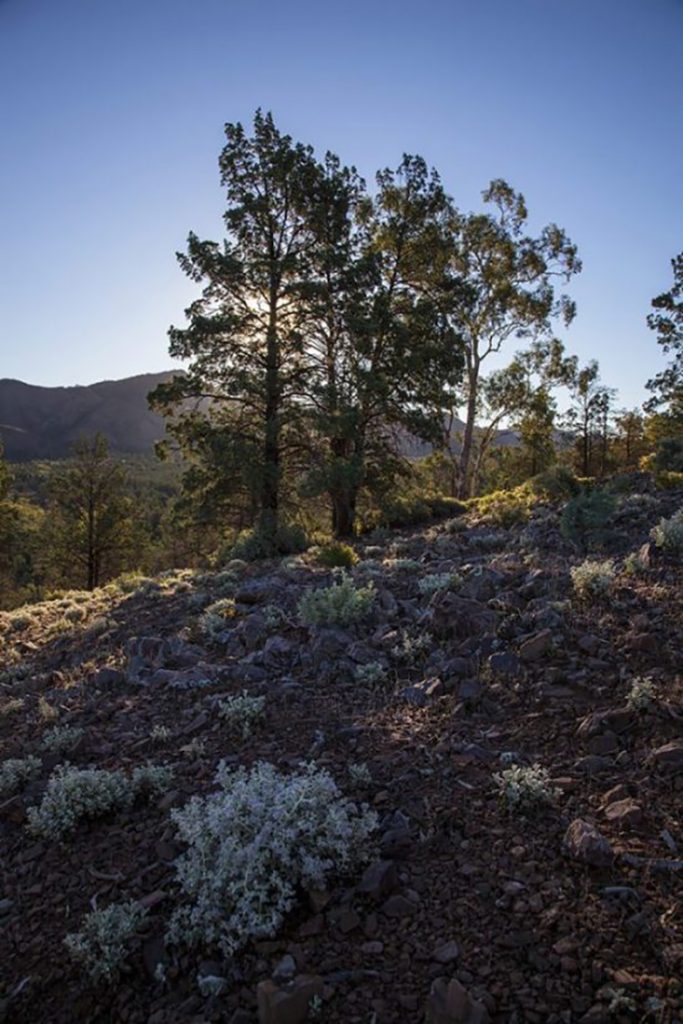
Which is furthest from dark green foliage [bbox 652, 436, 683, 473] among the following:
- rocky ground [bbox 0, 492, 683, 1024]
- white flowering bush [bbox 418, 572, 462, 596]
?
white flowering bush [bbox 418, 572, 462, 596]

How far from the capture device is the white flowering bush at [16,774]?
4.73 meters

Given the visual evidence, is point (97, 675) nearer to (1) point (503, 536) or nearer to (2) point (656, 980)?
(2) point (656, 980)

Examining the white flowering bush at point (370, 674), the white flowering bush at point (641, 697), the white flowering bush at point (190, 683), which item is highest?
the white flowering bush at point (641, 697)

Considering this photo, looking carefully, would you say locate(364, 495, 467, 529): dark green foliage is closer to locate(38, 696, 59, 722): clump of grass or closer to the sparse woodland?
the sparse woodland

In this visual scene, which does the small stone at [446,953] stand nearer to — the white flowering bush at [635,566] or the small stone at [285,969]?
the small stone at [285,969]

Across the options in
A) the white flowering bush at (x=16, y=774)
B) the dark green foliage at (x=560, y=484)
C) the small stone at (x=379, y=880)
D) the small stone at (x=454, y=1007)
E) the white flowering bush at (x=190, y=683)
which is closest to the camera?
the small stone at (x=454, y=1007)

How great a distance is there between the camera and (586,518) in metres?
9.22

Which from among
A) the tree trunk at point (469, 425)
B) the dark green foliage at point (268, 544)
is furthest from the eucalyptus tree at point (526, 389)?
the dark green foliage at point (268, 544)

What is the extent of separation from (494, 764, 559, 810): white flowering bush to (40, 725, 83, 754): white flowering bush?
349cm

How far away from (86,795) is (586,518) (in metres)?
7.56

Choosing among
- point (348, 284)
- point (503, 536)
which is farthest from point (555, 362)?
point (503, 536)

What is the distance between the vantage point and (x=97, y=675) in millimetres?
6863

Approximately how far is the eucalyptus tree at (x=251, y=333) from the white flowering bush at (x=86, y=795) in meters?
11.8

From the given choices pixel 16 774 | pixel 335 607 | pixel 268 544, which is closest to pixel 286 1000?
pixel 16 774
